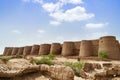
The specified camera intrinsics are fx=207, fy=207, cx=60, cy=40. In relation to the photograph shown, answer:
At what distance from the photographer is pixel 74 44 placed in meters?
35.0

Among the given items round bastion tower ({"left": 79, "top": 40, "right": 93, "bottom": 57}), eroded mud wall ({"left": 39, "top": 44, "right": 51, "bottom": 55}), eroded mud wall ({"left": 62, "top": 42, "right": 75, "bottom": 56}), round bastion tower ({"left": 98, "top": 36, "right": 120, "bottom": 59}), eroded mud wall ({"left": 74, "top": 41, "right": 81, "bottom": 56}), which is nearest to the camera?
round bastion tower ({"left": 98, "top": 36, "right": 120, "bottom": 59})

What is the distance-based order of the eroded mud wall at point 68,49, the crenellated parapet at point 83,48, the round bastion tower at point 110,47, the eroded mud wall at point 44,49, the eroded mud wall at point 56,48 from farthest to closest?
the eroded mud wall at point 44,49 → the eroded mud wall at point 56,48 → the eroded mud wall at point 68,49 → the crenellated parapet at point 83,48 → the round bastion tower at point 110,47

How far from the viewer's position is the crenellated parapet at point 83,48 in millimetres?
27094

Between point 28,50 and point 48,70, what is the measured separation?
4343 centimetres

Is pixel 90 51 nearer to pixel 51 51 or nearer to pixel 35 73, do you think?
pixel 51 51

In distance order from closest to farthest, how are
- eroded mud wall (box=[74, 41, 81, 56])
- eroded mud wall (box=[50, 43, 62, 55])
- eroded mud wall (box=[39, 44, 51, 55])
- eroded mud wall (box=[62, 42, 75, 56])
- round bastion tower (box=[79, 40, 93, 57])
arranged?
1. round bastion tower (box=[79, 40, 93, 57])
2. eroded mud wall (box=[62, 42, 75, 56])
3. eroded mud wall (box=[74, 41, 81, 56])
4. eroded mud wall (box=[50, 43, 62, 55])
5. eroded mud wall (box=[39, 44, 51, 55])

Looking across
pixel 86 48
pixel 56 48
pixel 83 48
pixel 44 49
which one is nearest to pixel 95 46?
Answer: pixel 86 48

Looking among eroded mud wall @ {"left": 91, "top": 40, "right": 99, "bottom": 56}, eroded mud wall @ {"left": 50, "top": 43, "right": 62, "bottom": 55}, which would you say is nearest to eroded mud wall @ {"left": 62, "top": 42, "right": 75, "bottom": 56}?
eroded mud wall @ {"left": 50, "top": 43, "right": 62, "bottom": 55}

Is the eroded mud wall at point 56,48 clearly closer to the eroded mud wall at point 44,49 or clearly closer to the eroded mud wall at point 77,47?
the eroded mud wall at point 44,49

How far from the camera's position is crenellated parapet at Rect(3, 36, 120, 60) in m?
27.1

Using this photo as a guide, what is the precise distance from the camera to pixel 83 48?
31.2 m

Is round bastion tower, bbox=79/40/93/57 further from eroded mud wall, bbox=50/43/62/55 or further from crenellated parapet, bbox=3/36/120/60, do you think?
eroded mud wall, bbox=50/43/62/55

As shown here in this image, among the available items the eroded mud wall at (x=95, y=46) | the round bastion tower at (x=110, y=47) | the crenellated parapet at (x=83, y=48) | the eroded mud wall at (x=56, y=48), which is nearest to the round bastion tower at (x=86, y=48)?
the crenellated parapet at (x=83, y=48)

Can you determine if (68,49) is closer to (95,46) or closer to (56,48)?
(56,48)
